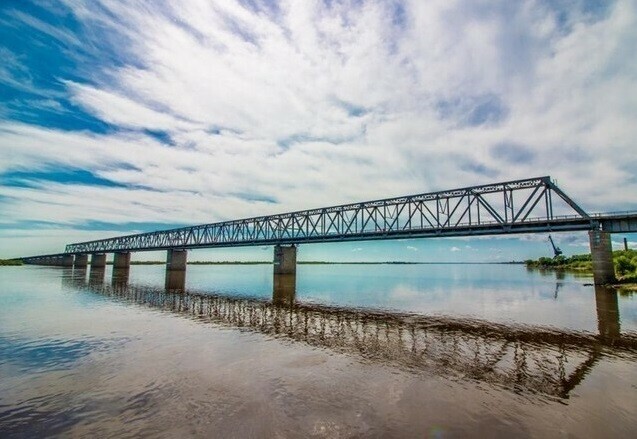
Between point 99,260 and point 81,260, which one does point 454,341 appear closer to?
point 99,260

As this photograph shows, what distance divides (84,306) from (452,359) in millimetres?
39401

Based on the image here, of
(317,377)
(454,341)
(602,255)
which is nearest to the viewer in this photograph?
(317,377)

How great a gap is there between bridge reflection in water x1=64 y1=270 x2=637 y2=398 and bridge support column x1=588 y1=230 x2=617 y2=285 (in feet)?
69.6

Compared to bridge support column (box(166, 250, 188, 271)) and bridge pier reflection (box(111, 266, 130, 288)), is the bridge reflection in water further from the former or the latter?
bridge support column (box(166, 250, 188, 271))

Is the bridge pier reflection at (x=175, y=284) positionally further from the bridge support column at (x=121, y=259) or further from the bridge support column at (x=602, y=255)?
the bridge support column at (x=602, y=255)

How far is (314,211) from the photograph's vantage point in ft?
324

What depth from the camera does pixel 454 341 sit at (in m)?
22.1

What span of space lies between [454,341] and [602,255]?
48.1 m

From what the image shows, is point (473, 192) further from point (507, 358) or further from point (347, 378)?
point (347, 378)

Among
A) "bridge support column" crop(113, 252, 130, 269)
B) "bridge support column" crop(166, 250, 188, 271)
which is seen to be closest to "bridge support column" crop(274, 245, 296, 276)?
"bridge support column" crop(166, 250, 188, 271)

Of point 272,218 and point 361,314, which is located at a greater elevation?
point 272,218

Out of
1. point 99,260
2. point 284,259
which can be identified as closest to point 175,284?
point 284,259

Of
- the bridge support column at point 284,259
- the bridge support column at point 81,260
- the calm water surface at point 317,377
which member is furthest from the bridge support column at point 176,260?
the calm water surface at point 317,377

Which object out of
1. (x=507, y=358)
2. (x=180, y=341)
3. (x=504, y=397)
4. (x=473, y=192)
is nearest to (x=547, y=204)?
(x=473, y=192)
